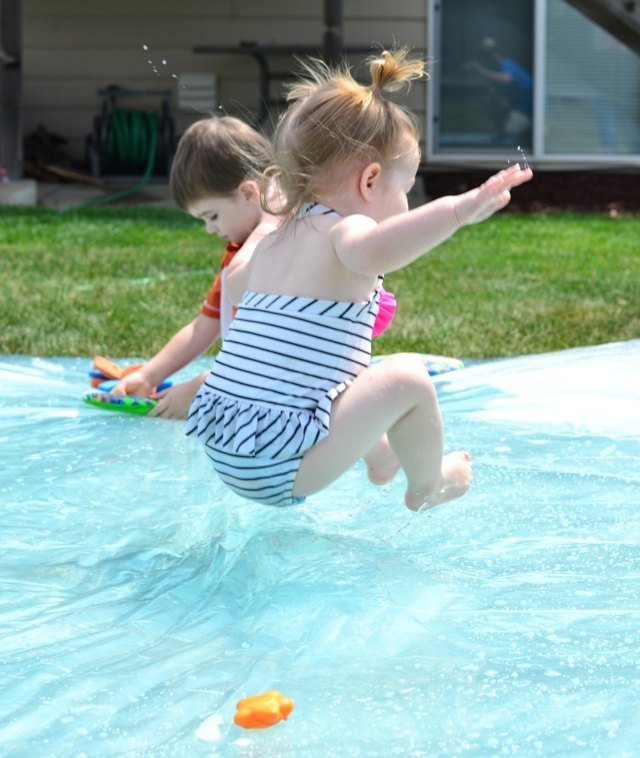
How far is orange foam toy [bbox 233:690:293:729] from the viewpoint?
1.70m

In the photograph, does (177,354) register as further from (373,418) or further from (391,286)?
(391,286)

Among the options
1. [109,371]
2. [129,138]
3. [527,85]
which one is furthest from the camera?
[527,85]

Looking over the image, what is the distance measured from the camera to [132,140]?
10.9 meters

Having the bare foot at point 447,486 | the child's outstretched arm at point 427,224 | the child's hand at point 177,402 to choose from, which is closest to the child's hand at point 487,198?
the child's outstretched arm at point 427,224

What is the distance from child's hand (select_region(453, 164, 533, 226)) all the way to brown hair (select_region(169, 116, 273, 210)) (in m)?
1.11

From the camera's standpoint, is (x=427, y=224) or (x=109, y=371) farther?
(x=109, y=371)

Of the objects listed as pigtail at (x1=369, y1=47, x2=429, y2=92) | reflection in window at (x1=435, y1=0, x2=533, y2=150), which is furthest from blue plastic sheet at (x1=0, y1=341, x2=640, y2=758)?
reflection in window at (x1=435, y1=0, x2=533, y2=150)

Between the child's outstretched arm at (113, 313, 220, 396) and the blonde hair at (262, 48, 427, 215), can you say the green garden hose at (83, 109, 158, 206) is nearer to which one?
the child's outstretched arm at (113, 313, 220, 396)

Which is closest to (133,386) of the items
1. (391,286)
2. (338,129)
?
(338,129)

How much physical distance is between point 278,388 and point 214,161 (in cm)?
108

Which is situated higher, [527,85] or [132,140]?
[527,85]

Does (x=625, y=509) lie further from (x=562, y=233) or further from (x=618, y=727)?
(x=562, y=233)

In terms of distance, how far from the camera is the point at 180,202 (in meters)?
3.36

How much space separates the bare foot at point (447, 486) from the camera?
251cm
